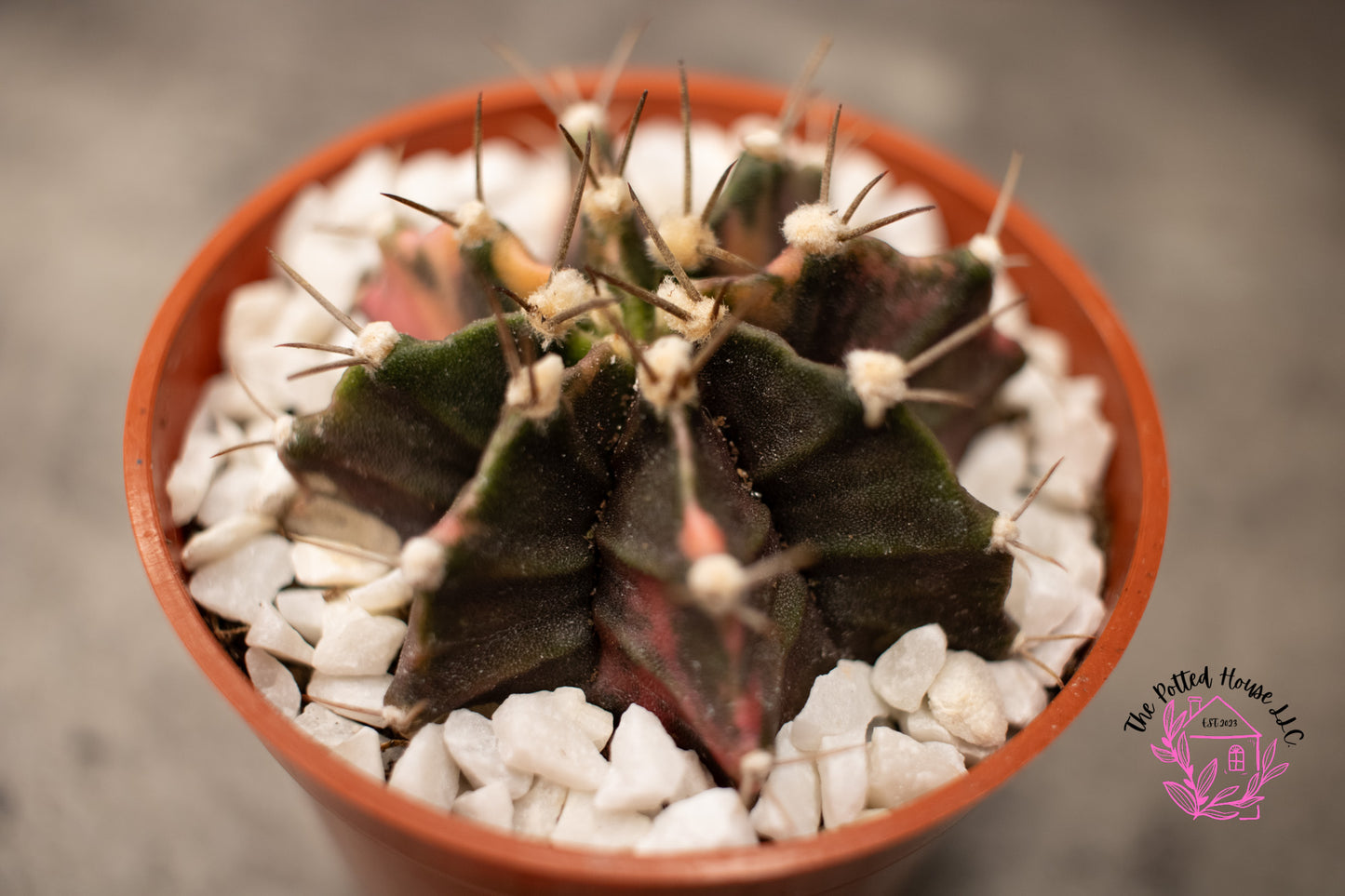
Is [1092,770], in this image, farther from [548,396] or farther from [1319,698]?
[548,396]

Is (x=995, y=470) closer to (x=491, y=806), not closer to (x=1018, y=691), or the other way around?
(x=1018, y=691)

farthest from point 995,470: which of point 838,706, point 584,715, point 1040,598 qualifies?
point 584,715

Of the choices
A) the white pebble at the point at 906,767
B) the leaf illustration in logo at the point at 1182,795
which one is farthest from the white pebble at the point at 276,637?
the leaf illustration in logo at the point at 1182,795

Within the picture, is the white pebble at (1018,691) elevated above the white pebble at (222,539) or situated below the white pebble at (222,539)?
below

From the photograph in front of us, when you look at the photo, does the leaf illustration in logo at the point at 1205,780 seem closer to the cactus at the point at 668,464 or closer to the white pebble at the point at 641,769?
the cactus at the point at 668,464

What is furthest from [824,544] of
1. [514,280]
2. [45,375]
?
[45,375]

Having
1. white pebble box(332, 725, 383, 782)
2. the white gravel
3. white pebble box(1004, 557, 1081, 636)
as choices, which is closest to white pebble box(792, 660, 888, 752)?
the white gravel

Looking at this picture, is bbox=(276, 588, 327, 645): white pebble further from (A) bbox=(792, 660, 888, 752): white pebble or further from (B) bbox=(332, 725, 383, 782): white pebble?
(A) bbox=(792, 660, 888, 752): white pebble
